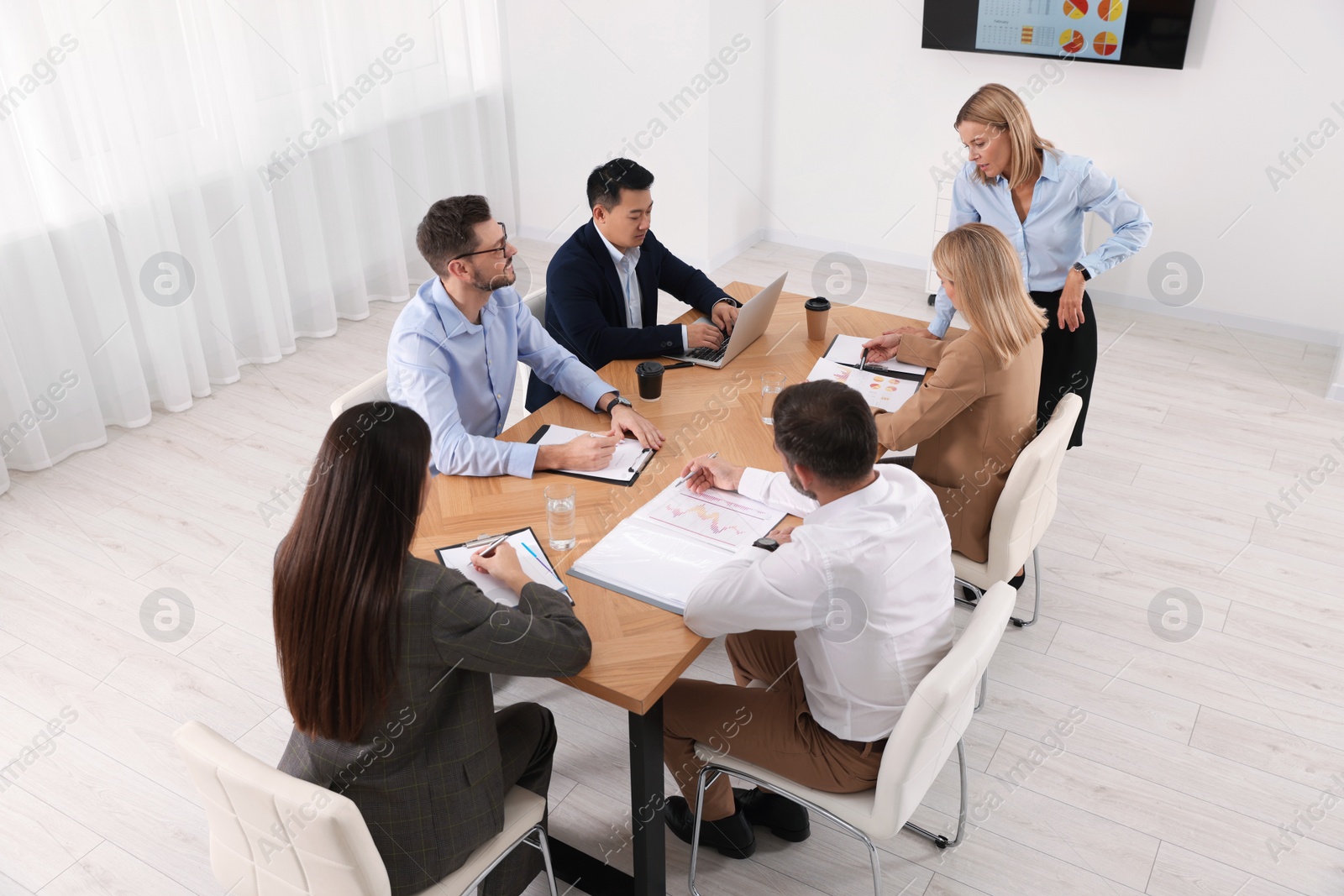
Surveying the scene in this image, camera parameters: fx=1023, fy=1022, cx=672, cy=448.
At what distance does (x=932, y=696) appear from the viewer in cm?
183

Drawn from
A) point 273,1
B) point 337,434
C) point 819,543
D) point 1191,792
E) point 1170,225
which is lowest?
point 1191,792

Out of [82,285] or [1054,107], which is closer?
[82,285]

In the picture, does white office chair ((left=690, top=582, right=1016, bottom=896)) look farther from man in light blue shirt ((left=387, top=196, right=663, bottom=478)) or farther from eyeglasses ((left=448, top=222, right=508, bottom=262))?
eyeglasses ((left=448, top=222, right=508, bottom=262))

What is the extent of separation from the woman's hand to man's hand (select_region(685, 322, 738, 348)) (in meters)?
0.48

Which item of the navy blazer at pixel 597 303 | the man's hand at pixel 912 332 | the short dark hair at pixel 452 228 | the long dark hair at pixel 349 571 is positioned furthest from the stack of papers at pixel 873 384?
the long dark hair at pixel 349 571

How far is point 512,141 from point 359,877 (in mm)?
5556

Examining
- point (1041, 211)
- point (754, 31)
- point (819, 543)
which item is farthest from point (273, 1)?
point (819, 543)

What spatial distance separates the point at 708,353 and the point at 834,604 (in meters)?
1.42

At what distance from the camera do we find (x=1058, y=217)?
11.1ft

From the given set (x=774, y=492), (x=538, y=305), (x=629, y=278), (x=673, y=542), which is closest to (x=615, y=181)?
(x=629, y=278)

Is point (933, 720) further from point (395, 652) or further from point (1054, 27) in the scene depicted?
point (1054, 27)

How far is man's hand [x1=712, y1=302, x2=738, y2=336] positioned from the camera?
3.39 meters

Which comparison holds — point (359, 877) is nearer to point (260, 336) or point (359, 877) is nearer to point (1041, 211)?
point (1041, 211)

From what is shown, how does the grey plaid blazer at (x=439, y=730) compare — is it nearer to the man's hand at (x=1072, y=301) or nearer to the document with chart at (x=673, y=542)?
the document with chart at (x=673, y=542)
